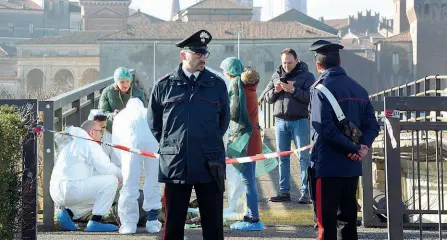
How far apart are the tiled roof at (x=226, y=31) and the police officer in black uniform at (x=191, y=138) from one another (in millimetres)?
101168

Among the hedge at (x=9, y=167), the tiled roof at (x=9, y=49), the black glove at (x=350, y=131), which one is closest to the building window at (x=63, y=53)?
the tiled roof at (x=9, y=49)

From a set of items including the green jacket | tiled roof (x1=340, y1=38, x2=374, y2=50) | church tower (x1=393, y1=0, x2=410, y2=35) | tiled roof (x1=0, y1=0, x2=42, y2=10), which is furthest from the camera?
tiled roof (x1=0, y1=0, x2=42, y2=10)

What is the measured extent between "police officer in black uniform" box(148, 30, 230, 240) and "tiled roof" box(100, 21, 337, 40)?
101 meters

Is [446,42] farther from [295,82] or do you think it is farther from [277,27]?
[295,82]

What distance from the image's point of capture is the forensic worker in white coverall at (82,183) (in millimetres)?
9219

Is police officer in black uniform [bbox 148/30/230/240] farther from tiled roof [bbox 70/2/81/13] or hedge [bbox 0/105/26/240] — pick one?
tiled roof [bbox 70/2/81/13]

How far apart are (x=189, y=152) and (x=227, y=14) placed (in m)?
120

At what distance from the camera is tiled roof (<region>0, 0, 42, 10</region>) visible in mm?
156750

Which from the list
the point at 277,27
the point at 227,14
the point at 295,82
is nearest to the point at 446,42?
the point at 277,27

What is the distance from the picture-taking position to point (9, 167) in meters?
6.44

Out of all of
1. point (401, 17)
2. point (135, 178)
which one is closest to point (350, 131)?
point (135, 178)

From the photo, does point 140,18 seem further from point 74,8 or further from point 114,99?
point 114,99

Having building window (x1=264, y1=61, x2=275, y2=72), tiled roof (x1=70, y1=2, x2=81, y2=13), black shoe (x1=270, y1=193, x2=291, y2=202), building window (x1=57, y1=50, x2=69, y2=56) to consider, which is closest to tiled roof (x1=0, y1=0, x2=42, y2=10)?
tiled roof (x1=70, y1=2, x2=81, y2=13)

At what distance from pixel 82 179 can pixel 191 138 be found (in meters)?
2.85
